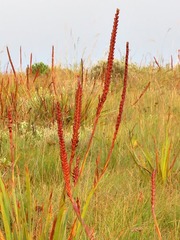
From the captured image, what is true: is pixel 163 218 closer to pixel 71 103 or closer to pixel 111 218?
pixel 111 218

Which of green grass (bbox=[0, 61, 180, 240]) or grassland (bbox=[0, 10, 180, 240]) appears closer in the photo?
grassland (bbox=[0, 10, 180, 240])

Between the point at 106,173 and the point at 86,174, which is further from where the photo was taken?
the point at 106,173

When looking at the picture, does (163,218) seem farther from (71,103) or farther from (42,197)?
(71,103)

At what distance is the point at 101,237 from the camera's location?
2271 millimetres

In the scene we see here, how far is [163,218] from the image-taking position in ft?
8.99

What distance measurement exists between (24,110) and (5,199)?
4173 mm

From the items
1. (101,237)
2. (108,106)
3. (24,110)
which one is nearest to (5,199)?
(101,237)

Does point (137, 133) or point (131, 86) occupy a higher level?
point (131, 86)

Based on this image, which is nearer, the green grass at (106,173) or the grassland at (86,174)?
the grassland at (86,174)

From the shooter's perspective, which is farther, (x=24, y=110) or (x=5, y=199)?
(x=24, y=110)

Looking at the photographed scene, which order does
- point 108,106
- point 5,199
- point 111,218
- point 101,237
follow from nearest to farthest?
1. point 5,199
2. point 101,237
3. point 111,218
4. point 108,106

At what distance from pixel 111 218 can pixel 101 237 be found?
19 cm

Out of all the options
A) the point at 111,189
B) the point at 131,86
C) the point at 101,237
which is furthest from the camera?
the point at 131,86

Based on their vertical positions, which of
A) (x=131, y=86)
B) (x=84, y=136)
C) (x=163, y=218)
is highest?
(x=131, y=86)
